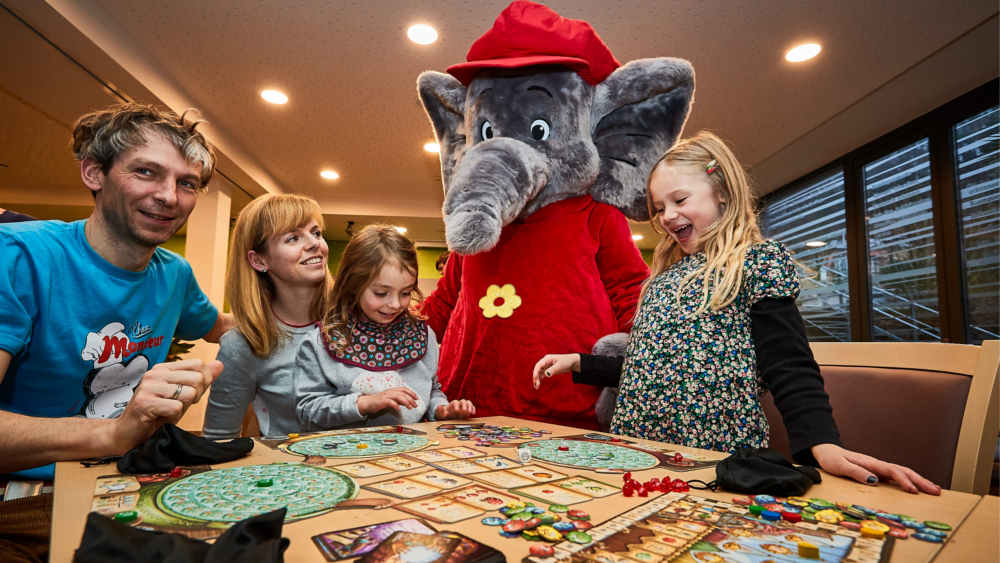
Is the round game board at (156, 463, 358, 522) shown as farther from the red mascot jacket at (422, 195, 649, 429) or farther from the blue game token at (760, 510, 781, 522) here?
the red mascot jacket at (422, 195, 649, 429)

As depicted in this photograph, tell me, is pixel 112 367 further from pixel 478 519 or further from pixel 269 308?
pixel 478 519

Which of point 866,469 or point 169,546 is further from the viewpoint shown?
point 866,469

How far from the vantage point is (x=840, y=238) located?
3.90m

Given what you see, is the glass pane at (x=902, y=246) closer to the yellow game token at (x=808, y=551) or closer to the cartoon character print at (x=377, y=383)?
the cartoon character print at (x=377, y=383)

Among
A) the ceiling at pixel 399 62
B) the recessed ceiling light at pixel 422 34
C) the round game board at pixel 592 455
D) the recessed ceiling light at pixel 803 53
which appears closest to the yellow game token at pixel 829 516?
the round game board at pixel 592 455

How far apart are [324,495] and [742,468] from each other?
1.53 feet

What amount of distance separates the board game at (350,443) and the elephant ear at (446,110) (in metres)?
0.71

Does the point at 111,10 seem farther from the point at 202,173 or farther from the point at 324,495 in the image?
the point at 324,495

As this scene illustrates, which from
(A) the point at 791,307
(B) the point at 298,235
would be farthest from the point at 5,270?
(A) the point at 791,307

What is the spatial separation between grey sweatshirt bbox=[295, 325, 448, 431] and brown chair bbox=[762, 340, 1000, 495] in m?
0.89

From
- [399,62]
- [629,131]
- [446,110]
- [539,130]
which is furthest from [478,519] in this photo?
[399,62]

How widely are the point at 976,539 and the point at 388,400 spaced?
871 millimetres

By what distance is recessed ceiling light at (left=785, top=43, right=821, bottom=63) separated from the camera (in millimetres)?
2559

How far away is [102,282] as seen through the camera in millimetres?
1005
